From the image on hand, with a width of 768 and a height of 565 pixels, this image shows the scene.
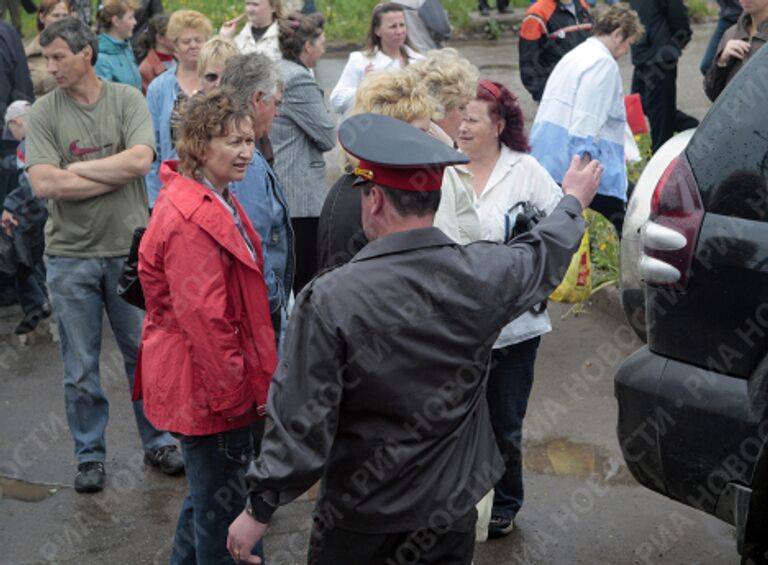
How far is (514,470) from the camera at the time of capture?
16.9ft

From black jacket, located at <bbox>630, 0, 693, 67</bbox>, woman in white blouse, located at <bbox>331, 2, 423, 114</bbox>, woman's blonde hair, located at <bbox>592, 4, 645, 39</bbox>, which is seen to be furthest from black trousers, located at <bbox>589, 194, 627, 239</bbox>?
black jacket, located at <bbox>630, 0, 693, 67</bbox>

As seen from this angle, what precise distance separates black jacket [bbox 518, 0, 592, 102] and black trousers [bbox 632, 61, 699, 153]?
133 centimetres

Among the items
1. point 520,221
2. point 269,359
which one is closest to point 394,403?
point 269,359

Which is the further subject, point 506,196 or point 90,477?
point 90,477

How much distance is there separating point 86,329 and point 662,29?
6.52m

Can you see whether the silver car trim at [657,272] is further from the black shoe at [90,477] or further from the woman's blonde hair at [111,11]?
the woman's blonde hair at [111,11]

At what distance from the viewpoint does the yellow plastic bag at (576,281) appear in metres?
5.53

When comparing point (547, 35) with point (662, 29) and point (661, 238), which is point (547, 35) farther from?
point (661, 238)

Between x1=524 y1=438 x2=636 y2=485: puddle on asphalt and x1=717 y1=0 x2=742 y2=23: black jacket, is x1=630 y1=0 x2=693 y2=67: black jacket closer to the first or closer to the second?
x1=717 y1=0 x2=742 y2=23: black jacket

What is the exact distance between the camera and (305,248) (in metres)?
6.75

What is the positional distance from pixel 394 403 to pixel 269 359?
1161 millimetres

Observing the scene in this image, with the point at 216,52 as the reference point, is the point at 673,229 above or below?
above

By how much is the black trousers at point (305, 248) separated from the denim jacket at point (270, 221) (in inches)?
62.1

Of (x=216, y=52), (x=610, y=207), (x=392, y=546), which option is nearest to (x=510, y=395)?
(x=392, y=546)
